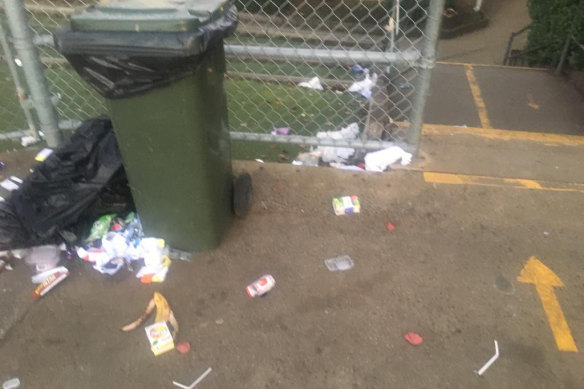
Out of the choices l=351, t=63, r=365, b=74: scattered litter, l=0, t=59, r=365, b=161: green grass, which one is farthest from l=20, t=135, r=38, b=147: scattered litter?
l=351, t=63, r=365, b=74: scattered litter

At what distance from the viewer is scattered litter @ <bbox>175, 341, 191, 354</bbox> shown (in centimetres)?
215

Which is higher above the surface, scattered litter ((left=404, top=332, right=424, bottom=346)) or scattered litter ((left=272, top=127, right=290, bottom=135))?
scattered litter ((left=404, top=332, right=424, bottom=346))

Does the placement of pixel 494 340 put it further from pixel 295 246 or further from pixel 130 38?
pixel 130 38

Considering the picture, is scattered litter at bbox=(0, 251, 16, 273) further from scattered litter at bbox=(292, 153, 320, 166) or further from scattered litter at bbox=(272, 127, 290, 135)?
scattered litter at bbox=(272, 127, 290, 135)

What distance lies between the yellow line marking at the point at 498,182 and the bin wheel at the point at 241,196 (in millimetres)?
1261

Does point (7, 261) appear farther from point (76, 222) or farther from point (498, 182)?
point (498, 182)

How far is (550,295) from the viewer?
2418 mm

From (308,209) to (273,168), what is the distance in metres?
0.51

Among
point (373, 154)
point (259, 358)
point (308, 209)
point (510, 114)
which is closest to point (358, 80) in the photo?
point (510, 114)

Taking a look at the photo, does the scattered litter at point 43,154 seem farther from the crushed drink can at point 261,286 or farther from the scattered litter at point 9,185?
the crushed drink can at point 261,286

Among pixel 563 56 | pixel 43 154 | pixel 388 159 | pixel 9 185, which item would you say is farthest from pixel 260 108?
pixel 563 56

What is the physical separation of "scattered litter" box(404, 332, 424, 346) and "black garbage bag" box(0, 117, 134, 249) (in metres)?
1.77

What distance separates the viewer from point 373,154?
3387mm

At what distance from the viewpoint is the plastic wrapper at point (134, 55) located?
1.92 meters
